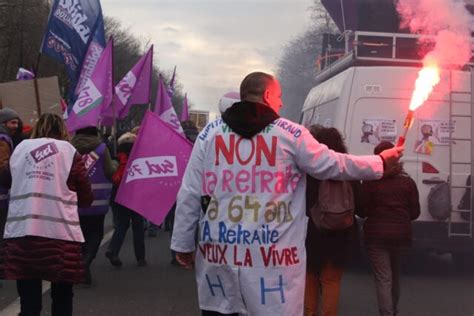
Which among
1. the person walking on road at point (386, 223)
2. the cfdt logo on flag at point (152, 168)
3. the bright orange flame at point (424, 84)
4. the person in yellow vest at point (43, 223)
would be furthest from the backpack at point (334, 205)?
the cfdt logo on flag at point (152, 168)

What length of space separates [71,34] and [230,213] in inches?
288

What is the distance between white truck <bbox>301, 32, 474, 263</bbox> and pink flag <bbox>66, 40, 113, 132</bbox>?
9.40 feet

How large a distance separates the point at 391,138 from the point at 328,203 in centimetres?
374

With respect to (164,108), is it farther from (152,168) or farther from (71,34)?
(152,168)

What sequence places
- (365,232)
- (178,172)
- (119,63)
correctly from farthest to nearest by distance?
1. (119,63)
2. (178,172)
3. (365,232)

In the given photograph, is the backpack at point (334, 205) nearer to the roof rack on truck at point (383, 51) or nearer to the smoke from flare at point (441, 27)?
the smoke from flare at point (441, 27)

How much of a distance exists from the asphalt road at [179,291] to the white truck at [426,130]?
631 mm

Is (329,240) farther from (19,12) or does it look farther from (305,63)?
(305,63)

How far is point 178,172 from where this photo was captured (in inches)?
309

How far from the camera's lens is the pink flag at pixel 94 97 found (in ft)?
26.8

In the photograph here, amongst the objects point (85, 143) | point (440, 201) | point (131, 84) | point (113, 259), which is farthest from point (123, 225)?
point (440, 201)

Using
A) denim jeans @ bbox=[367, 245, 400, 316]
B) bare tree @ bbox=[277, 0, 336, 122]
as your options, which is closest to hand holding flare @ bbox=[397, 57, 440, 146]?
denim jeans @ bbox=[367, 245, 400, 316]

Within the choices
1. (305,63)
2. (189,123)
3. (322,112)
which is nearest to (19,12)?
(189,123)

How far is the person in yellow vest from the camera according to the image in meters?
4.78
